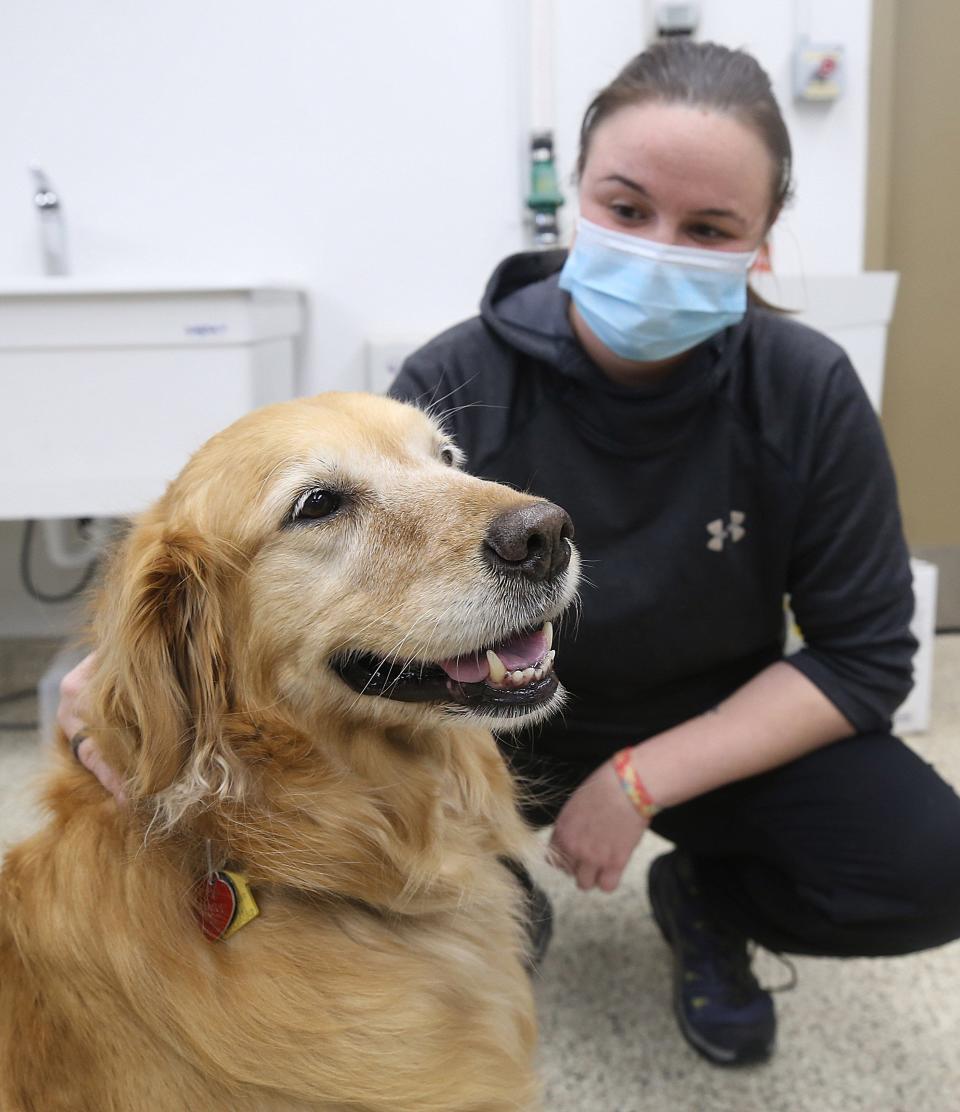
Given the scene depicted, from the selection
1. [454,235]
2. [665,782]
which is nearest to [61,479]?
[454,235]

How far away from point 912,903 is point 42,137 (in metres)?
2.75

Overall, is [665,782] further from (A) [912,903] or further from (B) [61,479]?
(B) [61,479]

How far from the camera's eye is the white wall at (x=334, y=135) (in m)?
2.41

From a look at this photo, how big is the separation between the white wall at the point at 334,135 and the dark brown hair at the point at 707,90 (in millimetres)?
1291

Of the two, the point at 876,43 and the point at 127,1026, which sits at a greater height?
the point at 876,43

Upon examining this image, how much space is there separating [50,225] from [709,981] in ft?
7.79

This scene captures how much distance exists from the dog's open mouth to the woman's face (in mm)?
634

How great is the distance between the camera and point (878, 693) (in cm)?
123

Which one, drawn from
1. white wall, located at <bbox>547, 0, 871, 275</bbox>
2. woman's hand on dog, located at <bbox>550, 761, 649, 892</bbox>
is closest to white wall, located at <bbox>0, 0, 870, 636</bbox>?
white wall, located at <bbox>547, 0, 871, 275</bbox>

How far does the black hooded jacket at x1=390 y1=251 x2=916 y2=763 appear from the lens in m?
1.22

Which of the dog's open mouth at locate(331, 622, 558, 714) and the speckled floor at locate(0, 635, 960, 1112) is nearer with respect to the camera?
the dog's open mouth at locate(331, 622, 558, 714)

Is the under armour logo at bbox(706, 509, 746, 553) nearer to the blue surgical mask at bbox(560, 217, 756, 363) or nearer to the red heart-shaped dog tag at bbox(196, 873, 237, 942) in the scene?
the blue surgical mask at bbox(560, 217, 756, 363)

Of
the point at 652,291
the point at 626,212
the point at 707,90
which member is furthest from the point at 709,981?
the point at 707,90

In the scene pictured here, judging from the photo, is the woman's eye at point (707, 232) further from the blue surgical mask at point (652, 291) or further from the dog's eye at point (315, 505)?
the dog's eye at point (315, 505)
